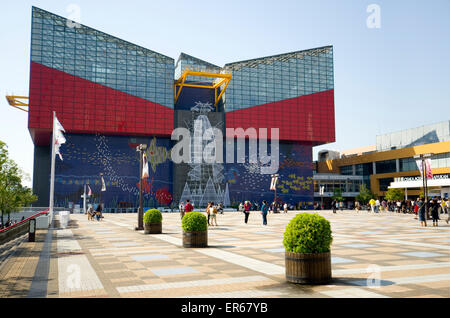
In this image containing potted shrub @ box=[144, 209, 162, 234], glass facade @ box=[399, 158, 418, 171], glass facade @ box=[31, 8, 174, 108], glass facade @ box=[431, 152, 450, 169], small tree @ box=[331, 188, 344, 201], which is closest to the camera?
potted shrub @ box=[144, 209, 162, 234]

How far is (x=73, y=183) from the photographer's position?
70.0m

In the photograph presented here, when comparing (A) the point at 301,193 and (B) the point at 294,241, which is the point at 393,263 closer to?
(B) the point at 294,241

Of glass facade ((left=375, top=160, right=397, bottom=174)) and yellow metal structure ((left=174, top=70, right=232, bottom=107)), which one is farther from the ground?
yellow metal structure ((left=174, top=70, right=232, bottom=107))

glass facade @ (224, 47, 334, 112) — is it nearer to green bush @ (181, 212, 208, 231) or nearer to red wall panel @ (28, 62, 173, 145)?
red wall panel @ (28, 62, 173, 145)

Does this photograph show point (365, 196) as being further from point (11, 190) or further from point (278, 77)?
point (11, 190)

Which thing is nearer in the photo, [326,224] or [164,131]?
[326,224]

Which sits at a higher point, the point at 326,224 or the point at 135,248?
the point at 326,224

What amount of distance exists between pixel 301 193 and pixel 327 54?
3208 centimetres

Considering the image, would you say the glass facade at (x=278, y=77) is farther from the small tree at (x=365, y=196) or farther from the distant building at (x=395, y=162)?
the small tree at (x=365, y=196)

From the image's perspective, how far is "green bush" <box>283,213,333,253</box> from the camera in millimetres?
8383

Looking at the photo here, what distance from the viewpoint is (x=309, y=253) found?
8438 millimetres

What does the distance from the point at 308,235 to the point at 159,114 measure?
2691 inches

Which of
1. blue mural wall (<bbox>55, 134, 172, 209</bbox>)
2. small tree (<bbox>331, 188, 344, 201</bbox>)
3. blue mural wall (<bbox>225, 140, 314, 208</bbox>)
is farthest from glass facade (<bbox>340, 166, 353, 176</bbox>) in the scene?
blue mural wall (<bbox>55, 134, 172, 209</bbox>)
